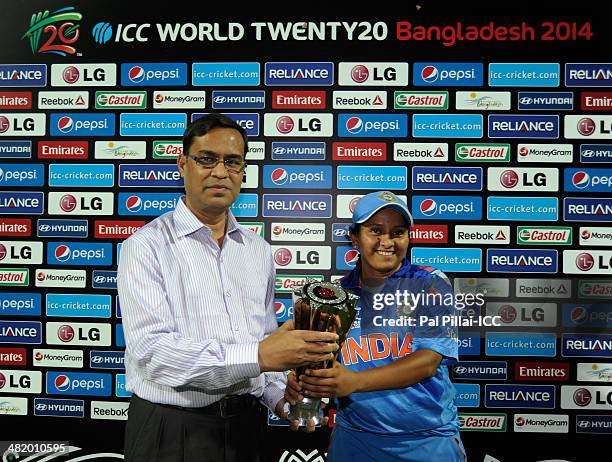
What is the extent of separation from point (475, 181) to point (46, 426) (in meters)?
2.53

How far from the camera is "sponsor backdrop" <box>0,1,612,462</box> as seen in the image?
7.93ft

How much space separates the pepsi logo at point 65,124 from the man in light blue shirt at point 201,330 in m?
1.24

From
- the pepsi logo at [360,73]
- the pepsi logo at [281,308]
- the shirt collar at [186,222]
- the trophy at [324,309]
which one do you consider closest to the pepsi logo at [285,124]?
the pepsi logo at [360,73]

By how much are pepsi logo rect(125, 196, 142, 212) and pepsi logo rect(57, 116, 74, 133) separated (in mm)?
478

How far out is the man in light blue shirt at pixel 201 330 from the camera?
1.31 metres

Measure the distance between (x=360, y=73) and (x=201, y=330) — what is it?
5.09 ft

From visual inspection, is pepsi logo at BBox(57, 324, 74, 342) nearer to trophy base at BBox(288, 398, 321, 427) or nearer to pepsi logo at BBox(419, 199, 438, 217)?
trophy base at BBox(288, 398, 321, 427)

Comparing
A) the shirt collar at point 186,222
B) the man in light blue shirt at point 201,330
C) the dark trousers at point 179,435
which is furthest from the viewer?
the shirt collar at point 186,222

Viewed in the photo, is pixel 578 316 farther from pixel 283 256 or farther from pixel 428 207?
pixel 283 256

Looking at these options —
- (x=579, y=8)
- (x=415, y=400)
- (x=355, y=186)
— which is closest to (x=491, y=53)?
(x=579, y=8)

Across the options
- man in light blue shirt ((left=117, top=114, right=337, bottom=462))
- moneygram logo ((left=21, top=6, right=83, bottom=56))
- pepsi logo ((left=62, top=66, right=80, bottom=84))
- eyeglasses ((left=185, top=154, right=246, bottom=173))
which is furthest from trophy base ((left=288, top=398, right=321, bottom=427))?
moneygram logo ((left=21, top=6, right=83, bottom=56))

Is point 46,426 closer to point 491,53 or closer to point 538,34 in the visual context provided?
point 491,53

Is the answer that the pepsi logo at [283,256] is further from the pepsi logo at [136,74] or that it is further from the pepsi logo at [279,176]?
the pepsi logo at [136,74]

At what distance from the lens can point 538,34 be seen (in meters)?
2.41
